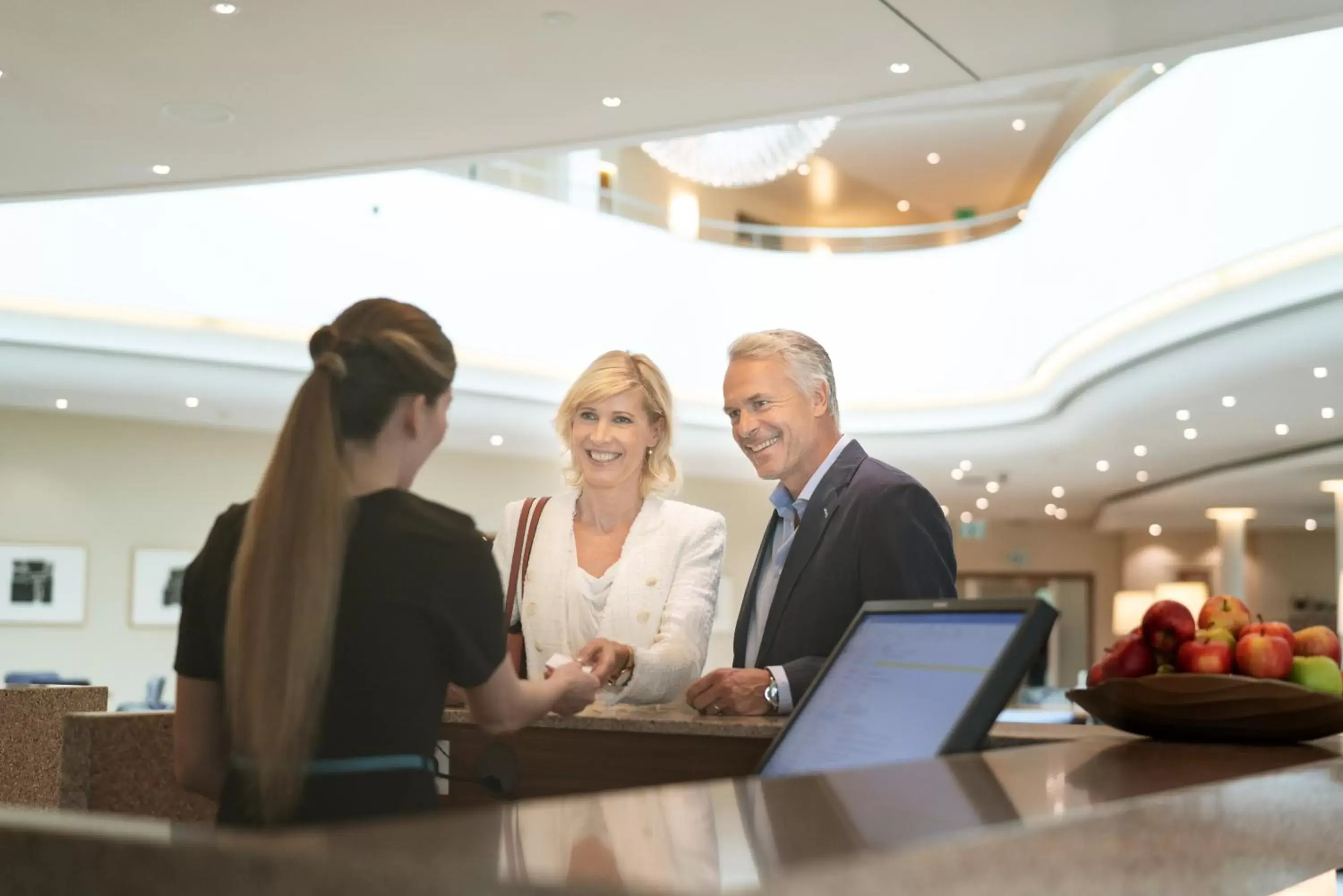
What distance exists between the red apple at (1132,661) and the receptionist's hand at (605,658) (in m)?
0.87

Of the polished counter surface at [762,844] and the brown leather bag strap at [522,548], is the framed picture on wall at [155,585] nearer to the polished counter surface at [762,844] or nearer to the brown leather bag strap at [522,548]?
the brown leather bag strap at [522,548]

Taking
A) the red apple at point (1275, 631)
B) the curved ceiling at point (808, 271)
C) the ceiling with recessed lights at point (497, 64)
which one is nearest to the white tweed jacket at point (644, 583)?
the red apple at point (1275, 631)

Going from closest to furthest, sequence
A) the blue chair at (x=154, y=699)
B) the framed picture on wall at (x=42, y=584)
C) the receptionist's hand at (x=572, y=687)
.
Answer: the receptionist's hand at (x=572, y=687)
the blue chair at (x=154, y=699)
the framed picture on wall at (x=42, y=584)

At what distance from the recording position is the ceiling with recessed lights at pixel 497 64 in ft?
15.0

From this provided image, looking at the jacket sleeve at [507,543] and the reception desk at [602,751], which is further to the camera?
the jacket sleeve at [507,543]

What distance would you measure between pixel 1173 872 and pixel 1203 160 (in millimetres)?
10421

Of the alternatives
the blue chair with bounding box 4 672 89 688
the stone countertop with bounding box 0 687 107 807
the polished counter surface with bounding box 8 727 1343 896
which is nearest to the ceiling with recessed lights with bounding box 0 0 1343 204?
the stone countertop with bounding box 0 687 107 807

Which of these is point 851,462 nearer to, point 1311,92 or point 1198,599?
point 1311,92

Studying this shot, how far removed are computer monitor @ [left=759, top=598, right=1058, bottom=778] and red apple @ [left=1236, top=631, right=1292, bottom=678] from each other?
59cm

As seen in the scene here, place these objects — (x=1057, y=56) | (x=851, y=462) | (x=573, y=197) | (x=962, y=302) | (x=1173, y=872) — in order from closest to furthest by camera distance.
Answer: (x=1173, y=872) → (x=851, y=462) → (x=1057, y=56) → (x=573, y=197) → (x=962, y=302)

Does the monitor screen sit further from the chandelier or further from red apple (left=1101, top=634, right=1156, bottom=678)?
the chandelier

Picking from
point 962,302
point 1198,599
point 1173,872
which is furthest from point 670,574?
point 1198,599

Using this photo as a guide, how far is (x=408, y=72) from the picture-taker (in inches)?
202

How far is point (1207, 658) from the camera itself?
88.7 inches
